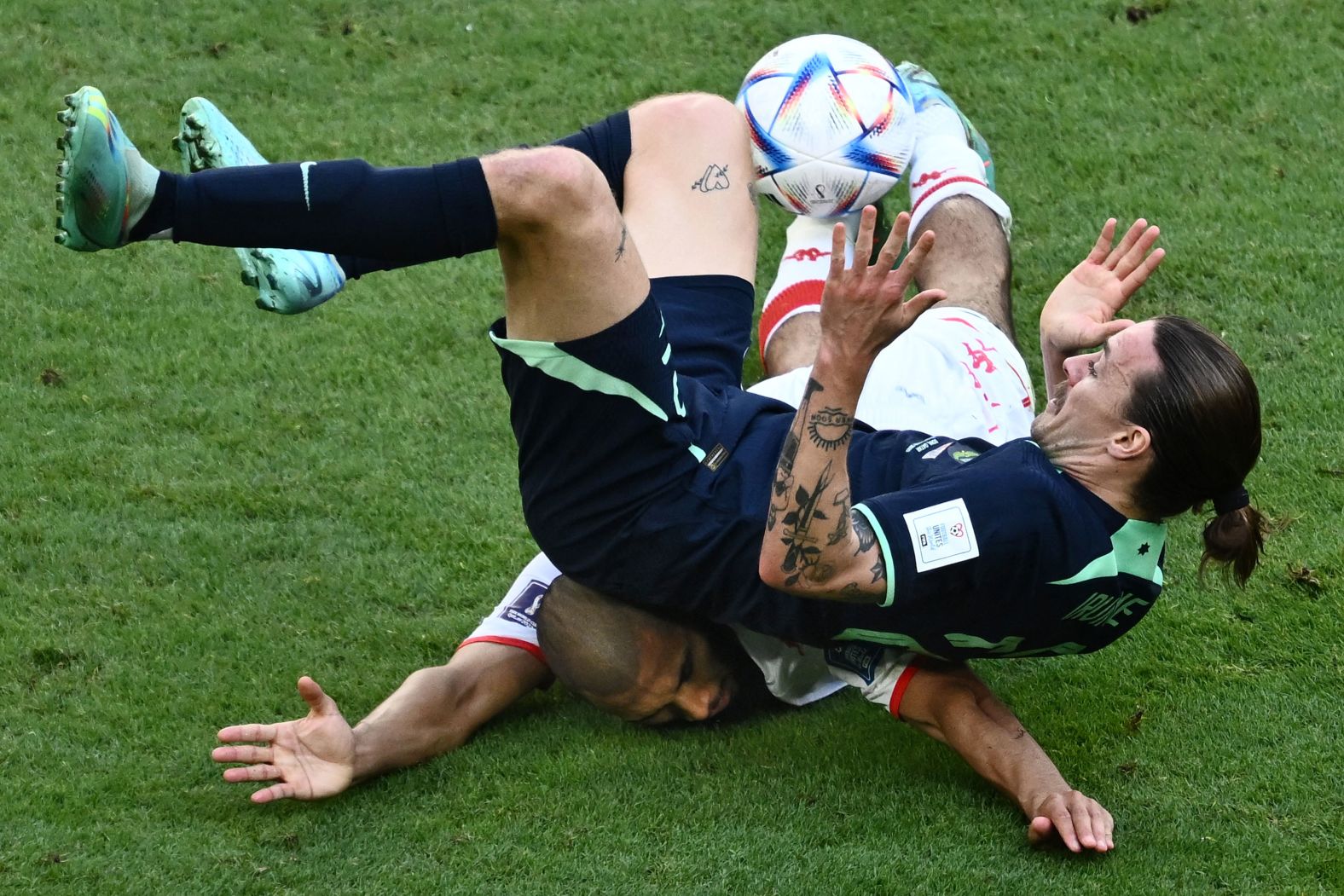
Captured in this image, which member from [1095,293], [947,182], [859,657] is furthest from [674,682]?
[947,182]

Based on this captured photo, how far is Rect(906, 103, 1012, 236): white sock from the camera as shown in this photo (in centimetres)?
441

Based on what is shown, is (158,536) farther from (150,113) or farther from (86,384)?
(150,113)

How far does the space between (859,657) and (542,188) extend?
1228mm

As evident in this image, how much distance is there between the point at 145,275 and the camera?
17.4 ft

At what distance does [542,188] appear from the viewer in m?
3.00

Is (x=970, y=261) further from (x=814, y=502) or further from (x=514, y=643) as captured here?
(x=814, y=502)

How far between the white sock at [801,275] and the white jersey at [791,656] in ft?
3.53

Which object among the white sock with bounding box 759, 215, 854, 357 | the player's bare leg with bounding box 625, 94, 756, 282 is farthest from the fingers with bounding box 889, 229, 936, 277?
the white sock with bounding box 759, 215, 854, 357

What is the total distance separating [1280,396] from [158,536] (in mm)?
3249

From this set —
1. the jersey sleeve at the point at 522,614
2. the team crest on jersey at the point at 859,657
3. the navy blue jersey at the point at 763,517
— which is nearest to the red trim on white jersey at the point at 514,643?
the jersey sleeve at the point at 522,614

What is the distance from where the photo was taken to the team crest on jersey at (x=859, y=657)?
334cm

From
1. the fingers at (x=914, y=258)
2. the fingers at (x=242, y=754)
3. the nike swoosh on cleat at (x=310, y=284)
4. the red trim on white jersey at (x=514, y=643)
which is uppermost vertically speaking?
the fingers at (x=914, y=258)

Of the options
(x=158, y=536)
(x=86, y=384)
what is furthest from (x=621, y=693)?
(x=86, y=384)

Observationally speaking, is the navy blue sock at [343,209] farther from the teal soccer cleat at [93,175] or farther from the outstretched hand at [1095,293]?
the outstretched hand at [1095,293]
